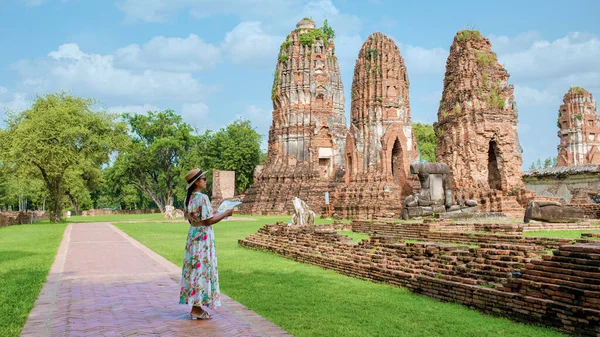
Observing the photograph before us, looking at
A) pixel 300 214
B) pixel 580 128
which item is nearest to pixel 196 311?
pixel 300 214

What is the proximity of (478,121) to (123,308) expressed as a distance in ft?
64.2

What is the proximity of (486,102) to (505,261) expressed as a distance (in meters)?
17.8

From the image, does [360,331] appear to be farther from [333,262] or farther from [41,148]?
[41,148]

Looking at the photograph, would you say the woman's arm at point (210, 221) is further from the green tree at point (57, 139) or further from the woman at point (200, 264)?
the green tree at point (57, 139)

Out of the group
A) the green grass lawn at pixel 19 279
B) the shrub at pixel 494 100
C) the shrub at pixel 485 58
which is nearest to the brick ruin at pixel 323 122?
the shrub at pixel 485 58

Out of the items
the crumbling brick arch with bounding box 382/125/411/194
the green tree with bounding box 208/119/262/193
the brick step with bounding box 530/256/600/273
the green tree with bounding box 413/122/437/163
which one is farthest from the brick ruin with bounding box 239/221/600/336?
the green tree with bounding box 413/122/437/163

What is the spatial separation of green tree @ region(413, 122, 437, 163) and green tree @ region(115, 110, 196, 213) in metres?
25.0

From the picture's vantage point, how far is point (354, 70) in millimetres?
33656

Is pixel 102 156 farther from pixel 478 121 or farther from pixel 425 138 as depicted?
pixel 425 138

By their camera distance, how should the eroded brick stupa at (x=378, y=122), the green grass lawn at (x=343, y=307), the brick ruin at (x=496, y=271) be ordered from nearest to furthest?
the brick ruin at (x=496, y=271)
the green grass lawn at (x=343, y=307)
the eroded brick stupa at (x=378, y=122)

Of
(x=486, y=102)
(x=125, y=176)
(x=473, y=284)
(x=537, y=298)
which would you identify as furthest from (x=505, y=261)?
(x=125, y=176)

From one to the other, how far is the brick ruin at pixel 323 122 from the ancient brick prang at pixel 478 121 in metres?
7.58

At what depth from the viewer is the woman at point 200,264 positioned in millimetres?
6172

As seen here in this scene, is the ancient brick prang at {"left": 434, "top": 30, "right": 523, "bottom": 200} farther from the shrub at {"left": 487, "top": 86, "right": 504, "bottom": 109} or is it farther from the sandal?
the sandal
